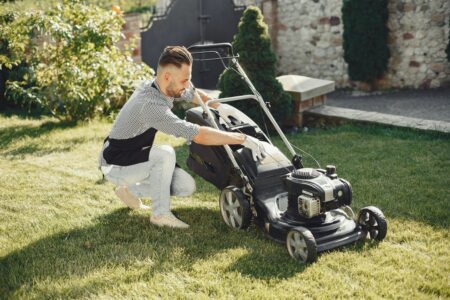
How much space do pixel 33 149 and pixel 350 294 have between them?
Result: 185 inches

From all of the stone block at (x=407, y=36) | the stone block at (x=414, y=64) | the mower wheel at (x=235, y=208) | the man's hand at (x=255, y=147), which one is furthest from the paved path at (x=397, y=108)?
the mower wheel at (x=235, y=208)

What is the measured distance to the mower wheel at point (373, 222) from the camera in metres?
3.51

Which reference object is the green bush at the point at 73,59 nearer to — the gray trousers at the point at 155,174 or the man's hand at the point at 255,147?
the gray trousers at the point at 155,174

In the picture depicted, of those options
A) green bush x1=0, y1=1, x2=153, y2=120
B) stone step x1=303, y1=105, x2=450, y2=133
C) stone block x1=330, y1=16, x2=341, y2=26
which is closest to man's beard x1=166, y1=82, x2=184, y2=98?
green bush x1=0, y1=1, x2=153, y2=120

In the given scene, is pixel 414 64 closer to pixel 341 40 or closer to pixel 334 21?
pixel 341 40

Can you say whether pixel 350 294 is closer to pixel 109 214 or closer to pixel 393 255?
pixel 393 255

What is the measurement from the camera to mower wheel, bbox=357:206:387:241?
3510 mm

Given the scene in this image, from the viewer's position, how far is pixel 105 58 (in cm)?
714

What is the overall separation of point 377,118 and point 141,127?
3.93 m

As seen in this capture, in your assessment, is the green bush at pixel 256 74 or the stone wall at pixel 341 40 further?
the stone wall at pixel 341 40

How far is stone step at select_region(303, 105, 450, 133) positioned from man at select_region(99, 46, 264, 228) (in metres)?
3.12

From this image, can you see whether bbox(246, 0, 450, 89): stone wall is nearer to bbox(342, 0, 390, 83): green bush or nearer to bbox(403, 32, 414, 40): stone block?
bbox(403, 32, 414, 40): stone block

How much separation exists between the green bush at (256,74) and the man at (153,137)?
251cm

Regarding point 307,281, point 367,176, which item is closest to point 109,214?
point 307,281
